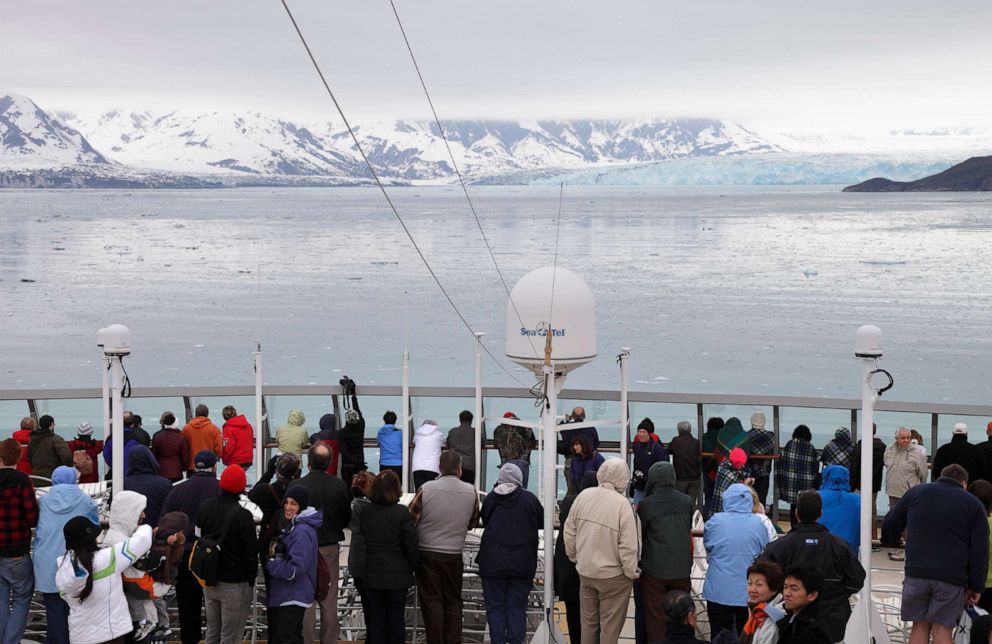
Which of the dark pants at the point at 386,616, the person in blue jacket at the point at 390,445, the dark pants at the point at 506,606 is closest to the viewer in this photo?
the dark pants at the point at 386,616

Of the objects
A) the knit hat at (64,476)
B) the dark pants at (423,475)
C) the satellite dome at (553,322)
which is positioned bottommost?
the dark pants at (423,475)

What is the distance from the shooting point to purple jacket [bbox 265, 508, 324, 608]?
802cm

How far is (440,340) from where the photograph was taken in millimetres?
63594

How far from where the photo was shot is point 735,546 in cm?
834

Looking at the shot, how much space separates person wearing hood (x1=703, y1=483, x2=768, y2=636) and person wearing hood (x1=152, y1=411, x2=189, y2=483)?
19.8ft

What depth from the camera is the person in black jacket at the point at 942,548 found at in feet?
26.0

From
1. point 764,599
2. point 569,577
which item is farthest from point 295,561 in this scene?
point 764,599

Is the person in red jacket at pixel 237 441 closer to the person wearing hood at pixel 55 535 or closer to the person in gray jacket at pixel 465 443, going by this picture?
the person in gray jacket at pixel 465 443

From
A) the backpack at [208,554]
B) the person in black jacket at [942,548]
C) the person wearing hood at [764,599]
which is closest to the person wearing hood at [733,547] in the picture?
the person in black jacket at [942,548]

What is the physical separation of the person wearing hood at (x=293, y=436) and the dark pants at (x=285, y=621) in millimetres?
4977

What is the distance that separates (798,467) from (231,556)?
7469 millimetres

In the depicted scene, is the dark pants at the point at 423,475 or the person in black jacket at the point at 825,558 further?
the dark pants at the point at 423,475

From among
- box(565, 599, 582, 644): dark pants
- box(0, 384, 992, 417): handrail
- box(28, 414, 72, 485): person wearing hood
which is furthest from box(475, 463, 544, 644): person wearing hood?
box(0, 384, 992, 417): handrail

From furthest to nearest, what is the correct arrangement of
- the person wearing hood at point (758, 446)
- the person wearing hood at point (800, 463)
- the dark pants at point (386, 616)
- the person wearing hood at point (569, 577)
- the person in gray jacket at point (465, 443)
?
the person wearing hood at point (758, 446) → the person in gray jacket at point (465, 443) → the person wearing hood at point (800, 463) → the person wearing hood at point (569, 577) → the dark pants at point (386, 616)
